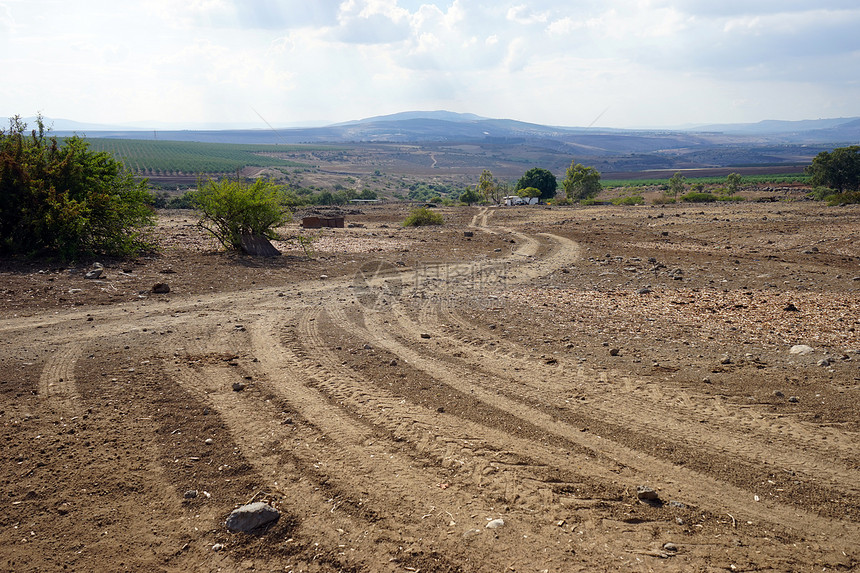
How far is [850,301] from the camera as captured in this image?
449 inches

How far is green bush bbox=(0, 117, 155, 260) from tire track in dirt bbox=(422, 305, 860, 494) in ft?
39.4

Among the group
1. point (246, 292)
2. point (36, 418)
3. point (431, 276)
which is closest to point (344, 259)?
point (431, 276)

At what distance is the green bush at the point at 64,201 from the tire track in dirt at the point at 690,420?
12002 mm

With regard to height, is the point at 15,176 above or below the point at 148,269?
above

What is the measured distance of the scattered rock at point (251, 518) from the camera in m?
4.46

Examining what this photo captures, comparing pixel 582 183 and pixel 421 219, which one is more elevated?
pixel 582 183

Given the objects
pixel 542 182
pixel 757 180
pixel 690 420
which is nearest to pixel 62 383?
pixel 690 420

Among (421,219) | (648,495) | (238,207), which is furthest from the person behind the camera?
(421,219)

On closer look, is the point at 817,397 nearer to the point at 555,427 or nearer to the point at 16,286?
the point at 555,427

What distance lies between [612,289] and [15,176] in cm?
1579

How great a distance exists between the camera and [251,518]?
4.51 m

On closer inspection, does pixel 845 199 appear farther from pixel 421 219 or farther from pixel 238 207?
pixel 238 207

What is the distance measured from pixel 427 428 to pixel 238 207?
13635 millimetres

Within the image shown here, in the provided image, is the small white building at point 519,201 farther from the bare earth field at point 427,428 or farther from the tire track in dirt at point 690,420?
the tire track in dirt at point 690,420
